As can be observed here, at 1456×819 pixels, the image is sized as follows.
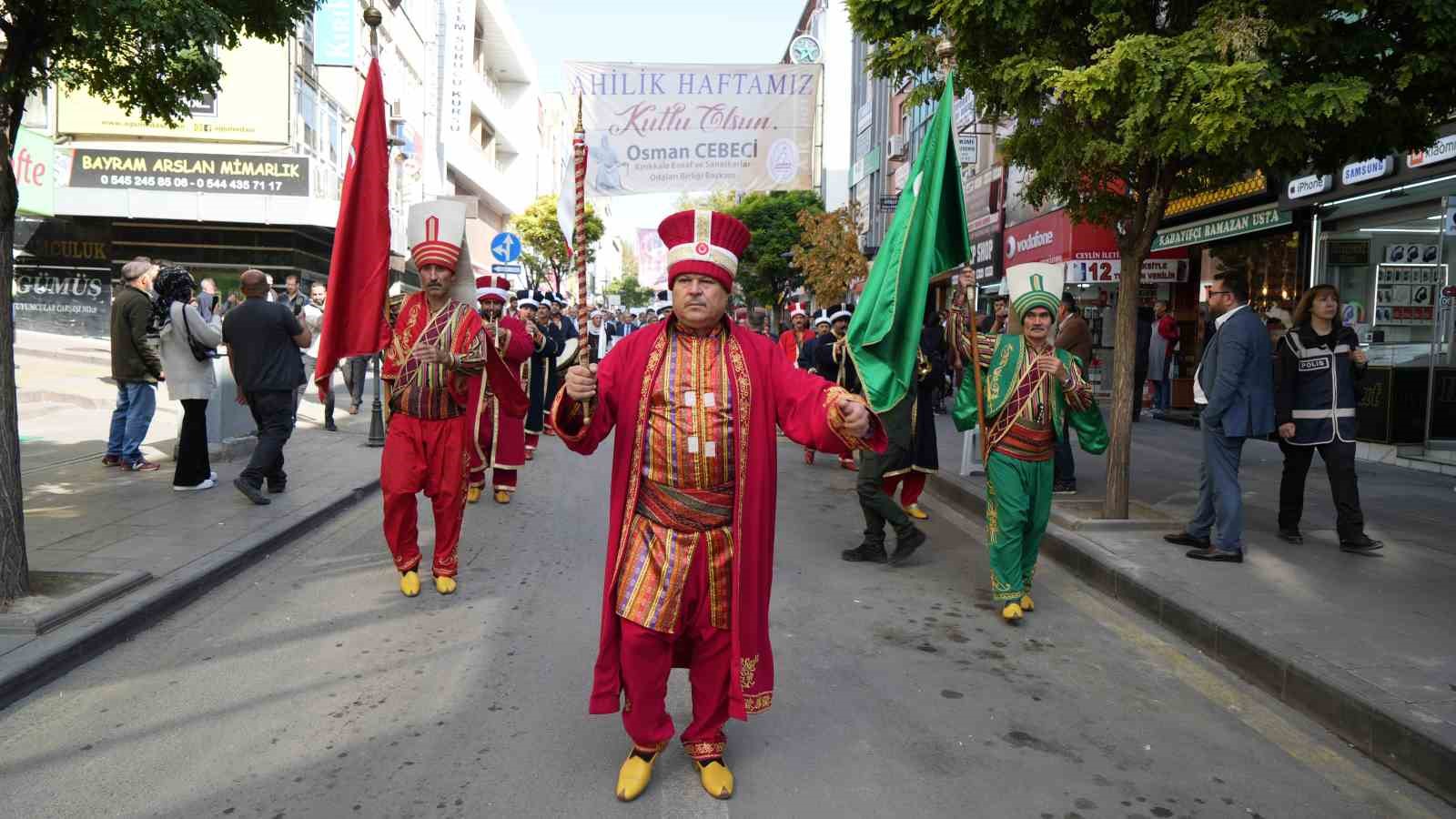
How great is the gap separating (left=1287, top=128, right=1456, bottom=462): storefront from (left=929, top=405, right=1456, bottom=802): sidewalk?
1.75 metres

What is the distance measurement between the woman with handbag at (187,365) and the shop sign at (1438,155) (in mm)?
11649

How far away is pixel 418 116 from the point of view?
133 ft

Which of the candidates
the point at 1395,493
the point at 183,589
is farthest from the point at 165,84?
the point at 1395,493

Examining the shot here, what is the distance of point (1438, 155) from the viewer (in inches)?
437

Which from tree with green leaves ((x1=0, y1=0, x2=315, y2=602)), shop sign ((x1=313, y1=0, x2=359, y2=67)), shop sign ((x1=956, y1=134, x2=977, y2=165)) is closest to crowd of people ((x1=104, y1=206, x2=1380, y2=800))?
tree with green leaves ((x1=0, y1=0, x2=315, y2=602))

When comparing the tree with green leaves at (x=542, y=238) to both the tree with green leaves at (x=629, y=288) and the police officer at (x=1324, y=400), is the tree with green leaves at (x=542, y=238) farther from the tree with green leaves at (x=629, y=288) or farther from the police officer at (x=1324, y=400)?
the tree with green leaves at (x=629, y=288)

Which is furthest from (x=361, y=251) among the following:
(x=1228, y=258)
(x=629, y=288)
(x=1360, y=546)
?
(x=629, y=288)

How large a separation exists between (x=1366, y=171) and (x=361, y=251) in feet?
38.6

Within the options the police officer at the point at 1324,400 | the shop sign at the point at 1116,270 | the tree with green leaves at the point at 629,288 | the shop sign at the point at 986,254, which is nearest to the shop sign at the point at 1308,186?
the shop sign at the point at 1116,270

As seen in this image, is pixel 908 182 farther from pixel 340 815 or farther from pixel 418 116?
pixel 418 116

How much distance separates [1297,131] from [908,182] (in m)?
4.39

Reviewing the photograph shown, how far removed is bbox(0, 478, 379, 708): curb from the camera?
15.1 feet

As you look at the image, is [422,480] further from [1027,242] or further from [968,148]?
[968,148]

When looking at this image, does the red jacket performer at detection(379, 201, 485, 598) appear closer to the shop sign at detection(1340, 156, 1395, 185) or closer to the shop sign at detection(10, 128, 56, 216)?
the shop sign at detection(1340, 156, 1395, 185)
